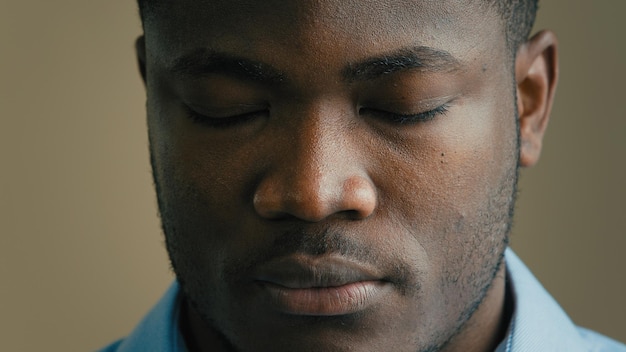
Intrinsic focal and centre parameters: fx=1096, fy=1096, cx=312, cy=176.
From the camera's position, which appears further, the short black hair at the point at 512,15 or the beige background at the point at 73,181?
the beige background at the point at 73,181

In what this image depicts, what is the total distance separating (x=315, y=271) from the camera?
1137mm

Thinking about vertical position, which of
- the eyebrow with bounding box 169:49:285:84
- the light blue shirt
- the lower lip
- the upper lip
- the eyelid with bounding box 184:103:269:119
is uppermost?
the eyebrow with bounding box 169:49:285:84

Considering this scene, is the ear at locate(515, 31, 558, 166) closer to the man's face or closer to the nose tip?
the man's face

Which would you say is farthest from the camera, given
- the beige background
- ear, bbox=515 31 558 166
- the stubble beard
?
the beige background

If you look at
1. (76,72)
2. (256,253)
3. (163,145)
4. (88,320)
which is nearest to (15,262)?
(88,320)

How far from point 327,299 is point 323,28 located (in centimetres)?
28

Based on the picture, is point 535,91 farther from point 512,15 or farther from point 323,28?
point 323,28

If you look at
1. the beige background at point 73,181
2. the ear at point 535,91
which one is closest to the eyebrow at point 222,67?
the ear at point 535,91

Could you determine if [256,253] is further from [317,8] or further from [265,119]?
[317,8]

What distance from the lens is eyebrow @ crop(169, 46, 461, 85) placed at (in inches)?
44.6

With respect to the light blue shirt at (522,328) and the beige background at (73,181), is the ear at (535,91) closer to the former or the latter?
the light blue shirt at (522,328)

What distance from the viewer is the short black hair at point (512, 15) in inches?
49.4

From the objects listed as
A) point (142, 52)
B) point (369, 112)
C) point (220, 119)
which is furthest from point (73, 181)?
point (369, 112)

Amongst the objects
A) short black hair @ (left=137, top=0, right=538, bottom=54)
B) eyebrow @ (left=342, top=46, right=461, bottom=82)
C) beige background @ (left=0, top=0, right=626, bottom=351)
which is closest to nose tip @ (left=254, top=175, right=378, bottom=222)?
eyebrow @ (left=342, top=46, right=461, bottom=82)
